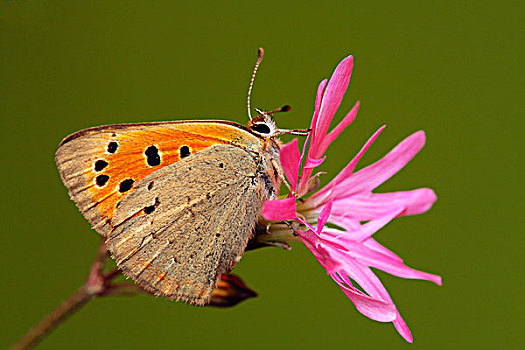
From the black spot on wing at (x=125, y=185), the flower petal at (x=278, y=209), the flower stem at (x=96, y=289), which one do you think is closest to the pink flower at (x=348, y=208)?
the flower petal at (x=278, y=209)

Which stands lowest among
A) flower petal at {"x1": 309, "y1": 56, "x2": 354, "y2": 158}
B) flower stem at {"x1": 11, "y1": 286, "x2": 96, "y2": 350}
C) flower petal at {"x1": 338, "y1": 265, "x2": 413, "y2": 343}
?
flower stem at {"x1": 11, "y1": 286, "x2": 96, "y2": 350}

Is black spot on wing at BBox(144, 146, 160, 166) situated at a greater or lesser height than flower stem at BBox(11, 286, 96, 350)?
greater

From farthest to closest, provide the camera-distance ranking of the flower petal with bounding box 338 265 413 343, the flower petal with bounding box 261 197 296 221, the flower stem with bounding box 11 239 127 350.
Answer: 1. the flower stem with bounding box 11 239 127 350
2. the flower petal with bounding box 338 265 413 343
3. the flower petal with bounding box 261 197 296 221

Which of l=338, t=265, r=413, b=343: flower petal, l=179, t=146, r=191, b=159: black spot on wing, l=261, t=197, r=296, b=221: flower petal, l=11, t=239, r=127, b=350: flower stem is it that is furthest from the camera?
l=11, t=239, r=127, b=350: flower stem

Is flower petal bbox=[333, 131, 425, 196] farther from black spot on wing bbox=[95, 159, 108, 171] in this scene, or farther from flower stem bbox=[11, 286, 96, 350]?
flower stem bbox=[11, 286, 96, 350]

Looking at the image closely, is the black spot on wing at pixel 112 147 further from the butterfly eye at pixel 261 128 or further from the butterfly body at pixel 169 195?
the butterfly eye at pixel 261 128

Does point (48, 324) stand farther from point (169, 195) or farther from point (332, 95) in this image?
point (332, 95)

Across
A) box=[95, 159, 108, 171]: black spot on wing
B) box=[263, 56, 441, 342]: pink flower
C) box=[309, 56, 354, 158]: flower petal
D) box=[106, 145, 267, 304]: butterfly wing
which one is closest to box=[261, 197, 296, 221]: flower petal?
box=[263, 56, 441, 342]: pink flower

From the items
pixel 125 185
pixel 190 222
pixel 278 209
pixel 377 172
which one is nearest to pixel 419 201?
pixel 377 172

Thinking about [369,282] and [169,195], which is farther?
[369,282]
